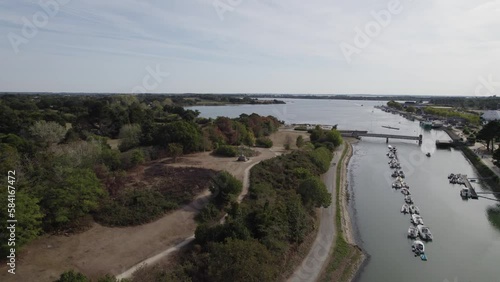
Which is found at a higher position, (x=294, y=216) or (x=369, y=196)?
(x=294, y=216)

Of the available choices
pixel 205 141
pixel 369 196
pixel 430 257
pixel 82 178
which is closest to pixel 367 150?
pixel 369 196

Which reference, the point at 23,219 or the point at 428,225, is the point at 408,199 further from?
the point at 23,219

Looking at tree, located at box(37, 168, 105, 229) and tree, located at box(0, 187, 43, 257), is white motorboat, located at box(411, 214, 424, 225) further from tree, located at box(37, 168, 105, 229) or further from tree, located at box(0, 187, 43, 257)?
tree, located at box(0, 187, 43, 257)

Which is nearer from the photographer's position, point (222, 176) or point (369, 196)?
point (222, 176)

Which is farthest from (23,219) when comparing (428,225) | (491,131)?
(491,131)

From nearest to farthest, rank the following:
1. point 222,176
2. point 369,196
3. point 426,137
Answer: point 222,176 → point 369,196 → point 426,137

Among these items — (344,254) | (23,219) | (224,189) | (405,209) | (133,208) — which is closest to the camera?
(23,219)

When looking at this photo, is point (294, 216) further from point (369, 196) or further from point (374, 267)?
point (369, 196)
